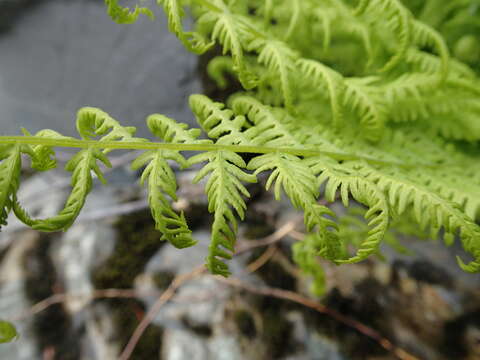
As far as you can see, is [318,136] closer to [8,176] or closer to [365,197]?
[365,197]

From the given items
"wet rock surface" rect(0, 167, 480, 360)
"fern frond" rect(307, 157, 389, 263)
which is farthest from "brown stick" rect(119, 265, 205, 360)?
"fern frond" rect(307, 157, 389, 263)

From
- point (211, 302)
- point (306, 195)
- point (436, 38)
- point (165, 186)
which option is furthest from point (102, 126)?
point (211, 302)

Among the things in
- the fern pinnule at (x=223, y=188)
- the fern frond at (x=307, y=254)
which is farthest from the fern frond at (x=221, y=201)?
the fern frond at (x=307, y=254)

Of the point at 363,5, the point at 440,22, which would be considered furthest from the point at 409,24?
the point at 440,22

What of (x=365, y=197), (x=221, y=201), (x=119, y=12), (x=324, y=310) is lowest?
(x=324, y=310)

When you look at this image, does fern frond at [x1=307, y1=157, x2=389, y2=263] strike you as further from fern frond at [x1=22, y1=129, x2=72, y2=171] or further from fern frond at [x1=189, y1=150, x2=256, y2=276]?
fern frond at [x1=22, y1=129, x2=72, y2=171]

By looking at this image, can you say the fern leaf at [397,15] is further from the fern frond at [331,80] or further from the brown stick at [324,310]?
the brown stick at [324,310]

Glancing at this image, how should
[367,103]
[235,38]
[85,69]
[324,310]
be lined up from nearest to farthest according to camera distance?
[235,38] → [367,103] → [324,310] → [85,69]

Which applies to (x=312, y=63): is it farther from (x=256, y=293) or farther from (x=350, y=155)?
(x=256, y=293)
